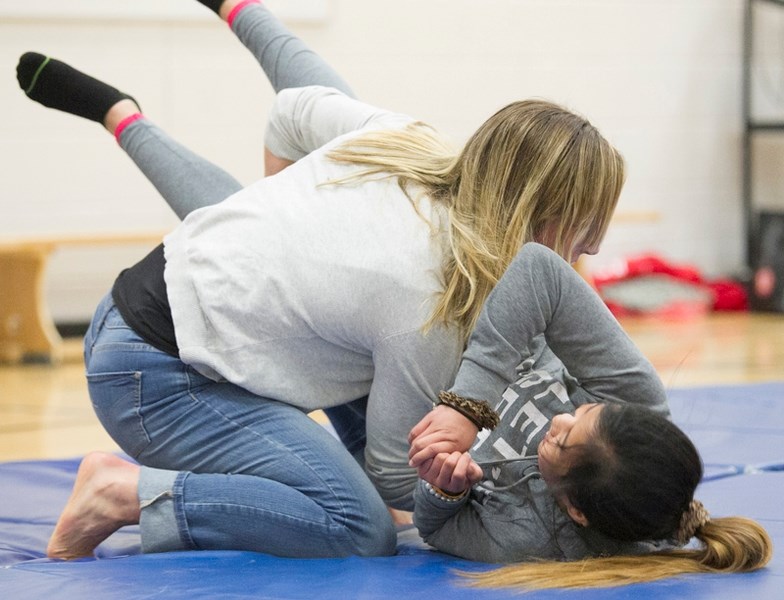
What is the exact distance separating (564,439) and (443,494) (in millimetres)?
201

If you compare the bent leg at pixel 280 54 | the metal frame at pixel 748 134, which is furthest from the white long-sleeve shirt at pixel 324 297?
the metal frame at pixel 748 134

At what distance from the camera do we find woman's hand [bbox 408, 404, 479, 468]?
151cm

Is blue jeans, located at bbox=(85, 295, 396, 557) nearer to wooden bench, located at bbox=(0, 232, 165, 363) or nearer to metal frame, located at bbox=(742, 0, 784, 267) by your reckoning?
wooden bench, located at bbox=(0, 232, 165, 363)

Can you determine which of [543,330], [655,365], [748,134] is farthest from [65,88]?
[748,134]

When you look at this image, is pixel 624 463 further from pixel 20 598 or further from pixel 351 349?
pixel 20 598

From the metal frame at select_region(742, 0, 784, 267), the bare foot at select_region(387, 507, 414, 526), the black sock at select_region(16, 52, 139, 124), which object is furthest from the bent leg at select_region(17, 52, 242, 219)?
the metal frame at select_region(742, 0, 784, 267)

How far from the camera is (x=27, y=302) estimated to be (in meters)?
4.29

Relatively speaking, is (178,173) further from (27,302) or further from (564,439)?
(27,302)

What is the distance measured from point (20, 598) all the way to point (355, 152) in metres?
0.80

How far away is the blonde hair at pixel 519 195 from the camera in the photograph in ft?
5.38

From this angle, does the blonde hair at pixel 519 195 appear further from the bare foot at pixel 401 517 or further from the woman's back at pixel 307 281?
the bare foot at pixel 401 517

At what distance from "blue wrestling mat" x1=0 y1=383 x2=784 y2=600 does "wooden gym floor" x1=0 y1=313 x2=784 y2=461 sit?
0.49 m

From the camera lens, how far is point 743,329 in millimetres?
5012


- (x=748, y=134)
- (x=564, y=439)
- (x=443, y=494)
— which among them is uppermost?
(x=564, y=439)
